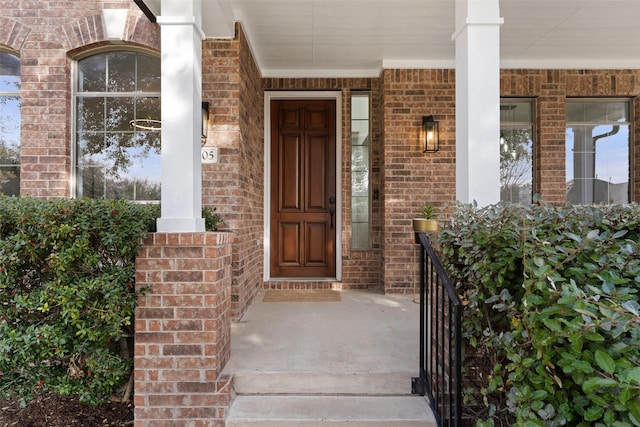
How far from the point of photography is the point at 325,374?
2.25 meters

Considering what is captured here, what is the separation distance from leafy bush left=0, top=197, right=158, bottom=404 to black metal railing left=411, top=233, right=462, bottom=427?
5.22ft

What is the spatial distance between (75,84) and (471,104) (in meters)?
3.77

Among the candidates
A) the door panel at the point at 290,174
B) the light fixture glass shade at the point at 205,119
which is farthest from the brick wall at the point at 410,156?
the light fixture glass shade at the point at 205,119

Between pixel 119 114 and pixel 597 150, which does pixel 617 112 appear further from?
pixel 119 114

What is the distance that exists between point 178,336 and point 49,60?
129 inches

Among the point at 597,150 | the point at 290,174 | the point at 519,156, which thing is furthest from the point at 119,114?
the point at 597,150

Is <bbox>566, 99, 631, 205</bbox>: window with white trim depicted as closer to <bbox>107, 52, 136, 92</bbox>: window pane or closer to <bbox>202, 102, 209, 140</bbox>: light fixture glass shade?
<bbox>202, 102, 209, 140</bbox>: light fixture glass shade

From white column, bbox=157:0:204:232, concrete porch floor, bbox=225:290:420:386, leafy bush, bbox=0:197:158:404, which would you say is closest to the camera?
leafy bush, bbox=0:197:158:404

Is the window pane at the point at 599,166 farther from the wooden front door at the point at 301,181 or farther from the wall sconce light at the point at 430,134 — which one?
the wooden front door at the point at 301,181

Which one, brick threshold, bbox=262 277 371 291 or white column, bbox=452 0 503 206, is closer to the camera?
white column, bbox=452 0 503 206

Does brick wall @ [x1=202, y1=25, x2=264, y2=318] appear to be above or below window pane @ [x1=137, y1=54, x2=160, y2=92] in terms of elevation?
below

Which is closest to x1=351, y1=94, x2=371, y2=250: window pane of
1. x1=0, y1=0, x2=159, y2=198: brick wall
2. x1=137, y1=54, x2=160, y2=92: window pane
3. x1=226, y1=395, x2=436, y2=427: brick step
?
x1=137, y1=54, x2=160, y2=92: window pane

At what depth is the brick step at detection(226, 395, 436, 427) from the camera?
202cm

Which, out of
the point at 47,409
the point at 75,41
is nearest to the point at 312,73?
the point at 75,41
